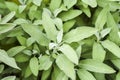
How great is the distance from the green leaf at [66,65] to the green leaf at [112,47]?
17 cm

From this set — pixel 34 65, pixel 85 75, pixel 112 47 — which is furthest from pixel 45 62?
pixel 112 47

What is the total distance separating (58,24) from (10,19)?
0.65 ft

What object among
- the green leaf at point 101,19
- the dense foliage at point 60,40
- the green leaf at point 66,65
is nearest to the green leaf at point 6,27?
the dense foliage at point 60,40

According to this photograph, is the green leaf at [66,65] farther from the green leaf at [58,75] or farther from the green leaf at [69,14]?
the green leaf at [69,14]

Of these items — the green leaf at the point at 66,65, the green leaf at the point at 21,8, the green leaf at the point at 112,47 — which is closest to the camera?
the green leaf at the point at 66,65

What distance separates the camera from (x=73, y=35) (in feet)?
3.39

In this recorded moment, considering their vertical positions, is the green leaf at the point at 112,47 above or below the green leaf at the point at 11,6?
below

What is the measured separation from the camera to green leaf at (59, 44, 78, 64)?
3.14ft

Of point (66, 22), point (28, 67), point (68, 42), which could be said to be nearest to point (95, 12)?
point (66, 22)

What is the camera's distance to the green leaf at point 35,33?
1.04 m

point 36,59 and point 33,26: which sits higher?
point 33,26

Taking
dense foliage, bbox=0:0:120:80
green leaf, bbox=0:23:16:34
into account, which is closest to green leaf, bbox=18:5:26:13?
dense foliage, bbox=0:0:120:80

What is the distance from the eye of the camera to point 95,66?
1021mm

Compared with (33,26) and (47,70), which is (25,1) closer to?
(33,26)
